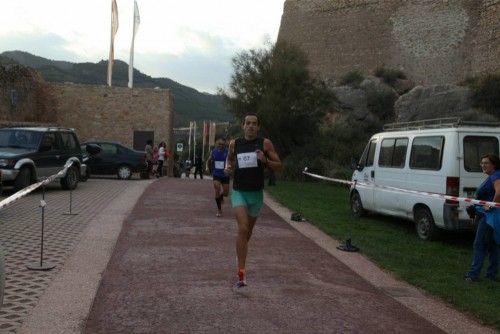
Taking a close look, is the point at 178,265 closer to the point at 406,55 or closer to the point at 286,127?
the point at 286,127

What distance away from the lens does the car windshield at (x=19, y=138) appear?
54.3 feet

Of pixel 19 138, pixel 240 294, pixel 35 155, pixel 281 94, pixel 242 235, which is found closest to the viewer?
pixel 240 294

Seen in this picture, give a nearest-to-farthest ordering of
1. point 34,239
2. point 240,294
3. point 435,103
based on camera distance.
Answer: point 240,294 < point 34,239 < point 435,103

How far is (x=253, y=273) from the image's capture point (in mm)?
7223

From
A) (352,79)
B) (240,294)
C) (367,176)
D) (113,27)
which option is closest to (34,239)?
(240,294)

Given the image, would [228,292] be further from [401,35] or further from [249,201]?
[401,35]

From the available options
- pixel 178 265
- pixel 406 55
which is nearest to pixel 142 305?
pixel 178 265

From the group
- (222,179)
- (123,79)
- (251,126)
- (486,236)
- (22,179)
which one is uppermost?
(123,79)

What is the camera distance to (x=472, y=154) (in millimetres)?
10180

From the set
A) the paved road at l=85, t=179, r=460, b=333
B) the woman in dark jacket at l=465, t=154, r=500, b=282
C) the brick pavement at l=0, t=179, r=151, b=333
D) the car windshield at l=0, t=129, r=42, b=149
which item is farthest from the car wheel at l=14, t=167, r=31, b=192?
the woman in dark jacket at l=465, t=154, r=500, b=282

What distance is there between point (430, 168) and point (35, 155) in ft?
34.4

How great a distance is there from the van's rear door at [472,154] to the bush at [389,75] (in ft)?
130

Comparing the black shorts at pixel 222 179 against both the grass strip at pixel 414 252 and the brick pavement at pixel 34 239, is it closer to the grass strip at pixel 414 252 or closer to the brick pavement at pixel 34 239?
the grass strip at pixel 414 252

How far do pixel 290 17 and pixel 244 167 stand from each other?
56641 mm
